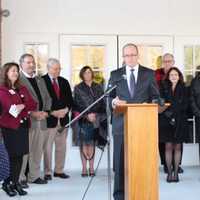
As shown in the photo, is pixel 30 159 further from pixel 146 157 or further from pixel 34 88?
pixel 146 157

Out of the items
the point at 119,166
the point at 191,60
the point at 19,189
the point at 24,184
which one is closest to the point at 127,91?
the point at 119,166

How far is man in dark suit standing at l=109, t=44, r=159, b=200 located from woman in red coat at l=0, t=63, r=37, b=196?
1335 mm

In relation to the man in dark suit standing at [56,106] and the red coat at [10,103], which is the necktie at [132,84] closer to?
the red coat at [10,103]

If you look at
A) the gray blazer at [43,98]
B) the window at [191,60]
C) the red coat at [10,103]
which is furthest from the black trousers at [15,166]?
the window at [191,60]

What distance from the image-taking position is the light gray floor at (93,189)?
5031 mm

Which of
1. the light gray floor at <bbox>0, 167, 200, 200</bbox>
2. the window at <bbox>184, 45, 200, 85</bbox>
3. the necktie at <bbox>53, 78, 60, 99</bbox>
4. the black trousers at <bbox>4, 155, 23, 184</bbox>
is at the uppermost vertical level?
the window at <bbox>184, 45, 200, 85</bbox>

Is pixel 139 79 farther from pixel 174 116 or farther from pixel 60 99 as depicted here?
pixel 60 99

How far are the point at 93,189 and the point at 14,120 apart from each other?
1299 mm

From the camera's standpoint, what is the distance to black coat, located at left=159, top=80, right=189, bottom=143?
5.85 metres

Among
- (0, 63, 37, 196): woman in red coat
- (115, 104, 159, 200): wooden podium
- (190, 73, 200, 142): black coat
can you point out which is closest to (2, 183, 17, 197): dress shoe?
(0, 63, 37, 196): woman in red coat

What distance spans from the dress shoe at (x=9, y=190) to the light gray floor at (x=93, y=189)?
54mm

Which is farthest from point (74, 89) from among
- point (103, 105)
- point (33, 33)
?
point (33, 33)

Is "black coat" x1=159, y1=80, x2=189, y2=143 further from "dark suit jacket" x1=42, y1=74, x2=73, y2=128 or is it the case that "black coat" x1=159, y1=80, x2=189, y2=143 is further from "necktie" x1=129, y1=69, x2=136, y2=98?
"necktie" x1=129, y1=69, x2=136, y2=98

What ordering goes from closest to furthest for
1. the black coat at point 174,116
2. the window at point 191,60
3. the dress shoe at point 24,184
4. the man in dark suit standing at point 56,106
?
the dress shoe at point 24,184, the black coat at point 174,116, the man in dark suit standing at point 56,106, the window at point 191,60
